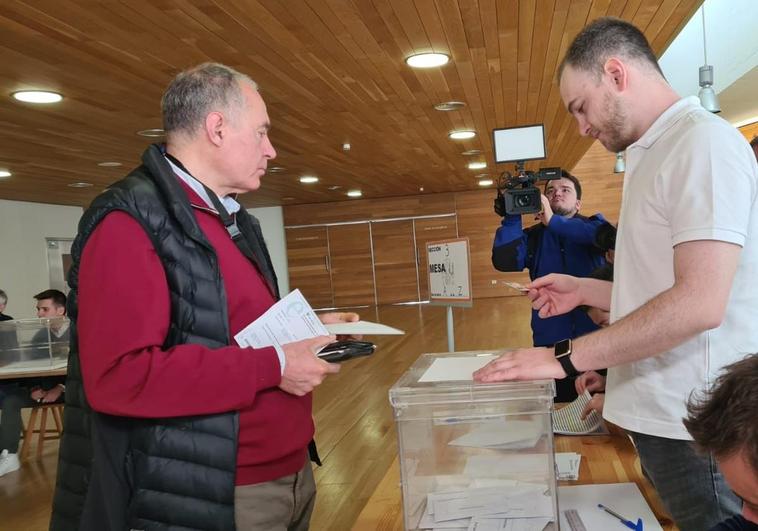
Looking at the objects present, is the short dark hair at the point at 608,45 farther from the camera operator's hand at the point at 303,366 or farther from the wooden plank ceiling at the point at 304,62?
the wooden plank ceiling at the point at 304,62

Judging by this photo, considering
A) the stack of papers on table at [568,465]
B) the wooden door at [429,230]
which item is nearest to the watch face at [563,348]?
the stack of papers on table at [568,465]

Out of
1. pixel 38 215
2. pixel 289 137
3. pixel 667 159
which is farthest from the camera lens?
pixel 38 215

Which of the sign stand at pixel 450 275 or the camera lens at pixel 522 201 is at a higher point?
the camera lens at pixel 522 201

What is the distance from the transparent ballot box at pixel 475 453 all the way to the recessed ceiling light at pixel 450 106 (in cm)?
481

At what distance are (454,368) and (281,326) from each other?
15.3 inches

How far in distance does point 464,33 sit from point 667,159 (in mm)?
2939

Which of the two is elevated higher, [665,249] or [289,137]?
[289,137]

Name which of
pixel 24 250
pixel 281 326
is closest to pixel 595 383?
pixel 281 326

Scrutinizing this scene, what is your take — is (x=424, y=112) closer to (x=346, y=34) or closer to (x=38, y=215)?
(x=346, y=34)

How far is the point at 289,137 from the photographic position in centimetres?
698

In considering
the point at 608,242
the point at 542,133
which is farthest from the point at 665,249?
the point at 608,242

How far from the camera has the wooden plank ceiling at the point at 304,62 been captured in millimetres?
3381

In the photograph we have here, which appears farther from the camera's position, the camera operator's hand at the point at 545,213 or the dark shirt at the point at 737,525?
the camera operator's hand at the point at 545,213

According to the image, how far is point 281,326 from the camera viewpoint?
4.91 ft
